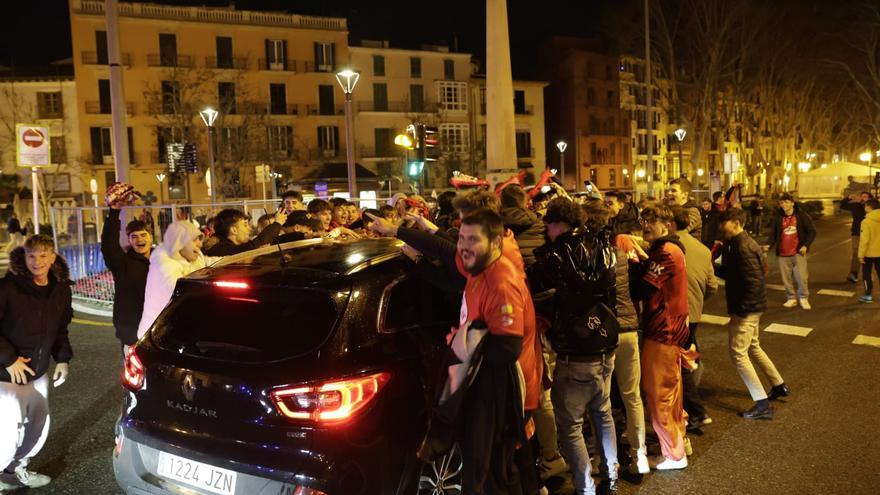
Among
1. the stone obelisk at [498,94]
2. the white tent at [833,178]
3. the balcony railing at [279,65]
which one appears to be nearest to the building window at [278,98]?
the balcony railing at [279,65]

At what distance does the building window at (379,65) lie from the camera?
50.2 metres

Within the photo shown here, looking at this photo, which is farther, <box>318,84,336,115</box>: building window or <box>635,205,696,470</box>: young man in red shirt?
<box>318,84,336,115</box>: building window

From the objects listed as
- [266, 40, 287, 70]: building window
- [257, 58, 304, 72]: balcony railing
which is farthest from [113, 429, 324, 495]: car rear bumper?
[266, 40, 287, 70]: building window

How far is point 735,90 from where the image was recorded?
30266 millimetres

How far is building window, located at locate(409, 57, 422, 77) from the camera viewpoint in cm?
5091

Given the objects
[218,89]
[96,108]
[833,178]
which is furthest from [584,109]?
[96,108]

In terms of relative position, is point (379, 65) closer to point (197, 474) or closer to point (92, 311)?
point (92, 311)

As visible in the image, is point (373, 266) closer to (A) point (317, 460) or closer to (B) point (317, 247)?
(B) point (317, 247)

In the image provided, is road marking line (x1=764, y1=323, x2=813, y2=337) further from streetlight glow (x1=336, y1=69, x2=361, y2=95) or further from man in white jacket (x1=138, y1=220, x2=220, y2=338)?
streetlight glow (x1=336, y1=69, x2=361, y2=95)

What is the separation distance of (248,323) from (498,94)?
308 inches

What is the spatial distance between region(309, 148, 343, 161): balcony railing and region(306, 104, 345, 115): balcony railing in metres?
2.81

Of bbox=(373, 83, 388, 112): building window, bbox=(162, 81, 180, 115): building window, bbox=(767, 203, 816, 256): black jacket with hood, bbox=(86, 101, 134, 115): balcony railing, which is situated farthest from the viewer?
bbox=(373, 83, 388, 112): building window

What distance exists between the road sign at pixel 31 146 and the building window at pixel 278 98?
37991mm

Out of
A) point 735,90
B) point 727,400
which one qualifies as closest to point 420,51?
point 735,90
